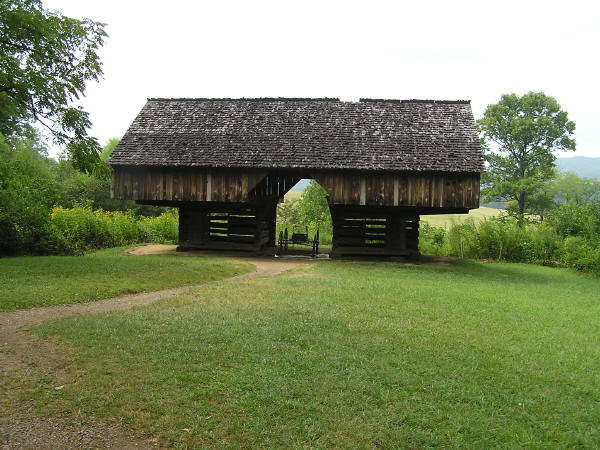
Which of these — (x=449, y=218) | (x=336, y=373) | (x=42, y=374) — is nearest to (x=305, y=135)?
(x=449, y=218)

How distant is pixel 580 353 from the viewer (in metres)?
7.27

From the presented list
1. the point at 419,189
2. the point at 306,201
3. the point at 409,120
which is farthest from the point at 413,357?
the point at 306,201

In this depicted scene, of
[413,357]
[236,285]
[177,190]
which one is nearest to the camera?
[413,357]

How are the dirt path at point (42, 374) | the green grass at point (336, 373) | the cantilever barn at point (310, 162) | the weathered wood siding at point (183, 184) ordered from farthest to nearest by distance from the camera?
the weathered wood siding at point (183, 184) → the cantilever barn at point (310, 162) → the green grass at point (336, 373) → the dirt path at point (42, 374)

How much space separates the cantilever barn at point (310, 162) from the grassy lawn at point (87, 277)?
4.64 m

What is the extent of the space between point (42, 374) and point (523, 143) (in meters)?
39.5

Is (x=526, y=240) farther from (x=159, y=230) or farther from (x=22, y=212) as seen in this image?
(x=22, y=212)

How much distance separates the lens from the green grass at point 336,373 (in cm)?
477

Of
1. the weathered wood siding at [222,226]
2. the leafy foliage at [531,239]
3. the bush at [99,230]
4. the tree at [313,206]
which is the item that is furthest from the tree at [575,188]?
the bush at [99,230]

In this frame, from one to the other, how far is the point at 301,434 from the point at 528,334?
533cm

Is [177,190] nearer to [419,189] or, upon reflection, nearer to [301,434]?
[419,189]

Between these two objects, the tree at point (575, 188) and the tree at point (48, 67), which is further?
the tree at point (575, 188)

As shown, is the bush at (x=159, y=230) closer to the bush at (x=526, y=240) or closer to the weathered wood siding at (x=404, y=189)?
the weathered wood siding at (x=404, y=189)

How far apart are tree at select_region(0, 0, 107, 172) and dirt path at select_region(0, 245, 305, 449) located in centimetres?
694
